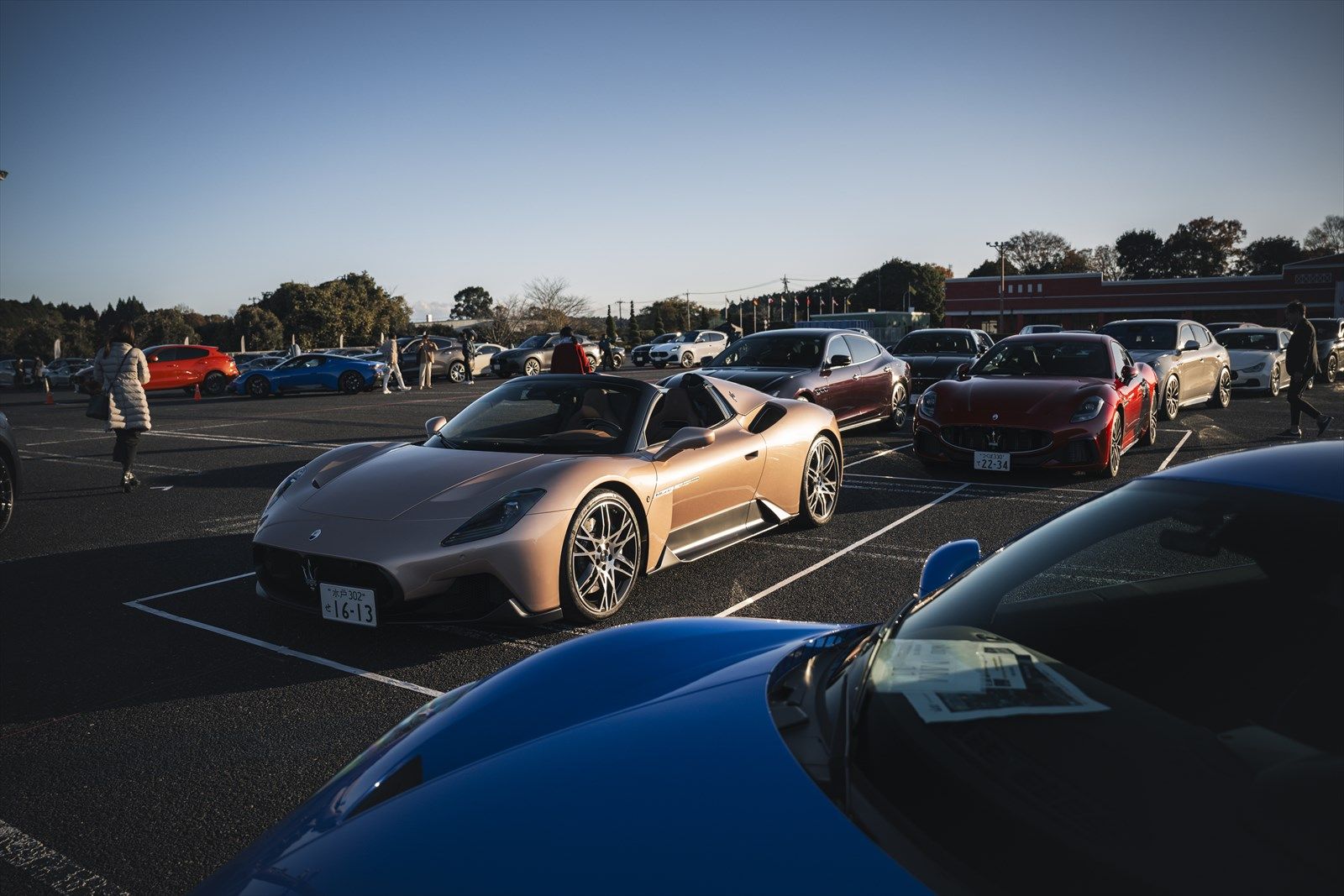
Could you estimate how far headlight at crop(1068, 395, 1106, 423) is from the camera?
29.6 feet

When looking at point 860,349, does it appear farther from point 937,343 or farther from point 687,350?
point 687,350

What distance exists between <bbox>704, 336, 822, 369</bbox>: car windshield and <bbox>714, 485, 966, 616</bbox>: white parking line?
359 cm

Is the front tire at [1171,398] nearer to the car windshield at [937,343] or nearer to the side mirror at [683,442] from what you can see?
the car windshield at [937,343]

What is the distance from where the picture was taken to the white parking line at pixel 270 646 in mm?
4332

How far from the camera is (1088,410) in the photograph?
29.9ft

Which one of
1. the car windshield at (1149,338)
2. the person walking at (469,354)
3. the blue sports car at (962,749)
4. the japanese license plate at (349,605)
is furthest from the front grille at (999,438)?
the person walking at (469,354)

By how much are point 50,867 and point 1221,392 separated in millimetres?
18109

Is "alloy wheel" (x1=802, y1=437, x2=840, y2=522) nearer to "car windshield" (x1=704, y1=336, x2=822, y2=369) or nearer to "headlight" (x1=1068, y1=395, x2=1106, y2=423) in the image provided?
"headlight" (x1=1068, y1=395, x2=1106, y2=423)

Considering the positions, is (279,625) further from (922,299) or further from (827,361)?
(922,299)

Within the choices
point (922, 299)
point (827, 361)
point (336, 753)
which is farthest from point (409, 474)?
point (922, 299)

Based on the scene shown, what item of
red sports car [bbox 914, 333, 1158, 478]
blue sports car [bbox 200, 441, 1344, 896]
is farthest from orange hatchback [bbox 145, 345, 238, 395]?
blue sports car [bbox 200, 441, 1344, 896]

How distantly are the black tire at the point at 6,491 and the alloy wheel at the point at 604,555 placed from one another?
238 inches

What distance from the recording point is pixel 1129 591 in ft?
7.38

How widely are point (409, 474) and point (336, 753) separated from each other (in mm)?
1962
